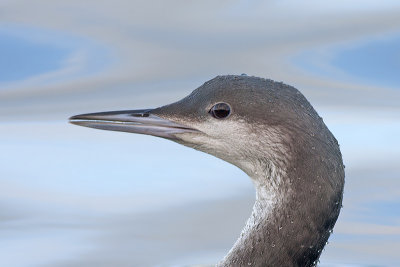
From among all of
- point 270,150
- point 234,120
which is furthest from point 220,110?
point 270,150

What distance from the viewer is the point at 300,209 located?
19.4 feet

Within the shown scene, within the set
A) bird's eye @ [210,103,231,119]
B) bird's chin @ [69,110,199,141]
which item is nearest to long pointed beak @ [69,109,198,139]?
bird's chin @ [69,110,199,141]

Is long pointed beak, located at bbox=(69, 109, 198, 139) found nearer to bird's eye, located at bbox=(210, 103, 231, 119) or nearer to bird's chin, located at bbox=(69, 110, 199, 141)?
bird's chin, located at bbox=(69, 110, 199, 141)

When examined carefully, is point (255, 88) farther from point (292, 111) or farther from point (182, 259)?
point (182, 259)

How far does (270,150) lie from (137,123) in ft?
2.43

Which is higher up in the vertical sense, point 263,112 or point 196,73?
point 196,73

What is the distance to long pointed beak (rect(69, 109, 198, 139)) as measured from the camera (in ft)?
20.5

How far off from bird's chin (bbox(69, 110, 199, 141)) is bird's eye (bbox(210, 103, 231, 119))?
154mm

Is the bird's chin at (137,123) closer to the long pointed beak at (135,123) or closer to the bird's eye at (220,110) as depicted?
the long pointed beak at (135,123)

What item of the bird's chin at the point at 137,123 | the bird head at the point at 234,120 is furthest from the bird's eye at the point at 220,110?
the bird's chin at the point at 137,123

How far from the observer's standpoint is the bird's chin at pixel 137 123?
6242 millimetres

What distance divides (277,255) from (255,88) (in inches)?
32.0

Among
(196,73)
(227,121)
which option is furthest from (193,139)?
(196,73)

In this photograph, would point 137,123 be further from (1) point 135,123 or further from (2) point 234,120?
(2) point 234,120
